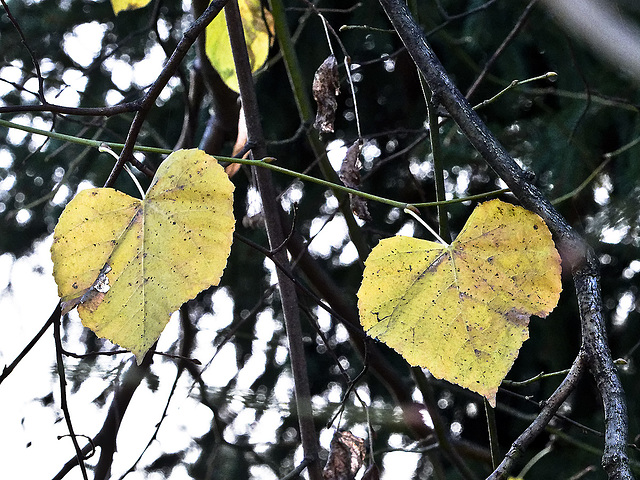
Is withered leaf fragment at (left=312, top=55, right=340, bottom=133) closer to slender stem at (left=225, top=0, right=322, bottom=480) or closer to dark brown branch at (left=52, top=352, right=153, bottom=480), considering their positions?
slender stem at (left=225, top=0, right=322, bottom=480)

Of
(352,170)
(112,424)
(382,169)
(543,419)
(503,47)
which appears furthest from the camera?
(382,169)

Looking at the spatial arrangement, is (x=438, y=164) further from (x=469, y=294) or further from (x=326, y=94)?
(x=469, y=294)

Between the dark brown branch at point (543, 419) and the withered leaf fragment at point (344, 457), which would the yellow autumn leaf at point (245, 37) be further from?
the dark brown branch at point (543, 419)

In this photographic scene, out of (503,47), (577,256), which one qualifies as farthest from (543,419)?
(503,47)

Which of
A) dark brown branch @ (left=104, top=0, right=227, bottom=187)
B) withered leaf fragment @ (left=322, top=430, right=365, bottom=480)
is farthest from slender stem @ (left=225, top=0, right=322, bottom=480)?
dark brown branch @ (left=104, top=0, right=227, bottom=187)

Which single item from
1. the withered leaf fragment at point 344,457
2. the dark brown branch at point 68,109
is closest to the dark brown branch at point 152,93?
the dark brown branch at point 68,109

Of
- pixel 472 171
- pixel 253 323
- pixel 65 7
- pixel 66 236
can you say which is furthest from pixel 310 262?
pixel 65 7

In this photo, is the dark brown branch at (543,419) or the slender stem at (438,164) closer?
the dark brown branch at (543,419)
